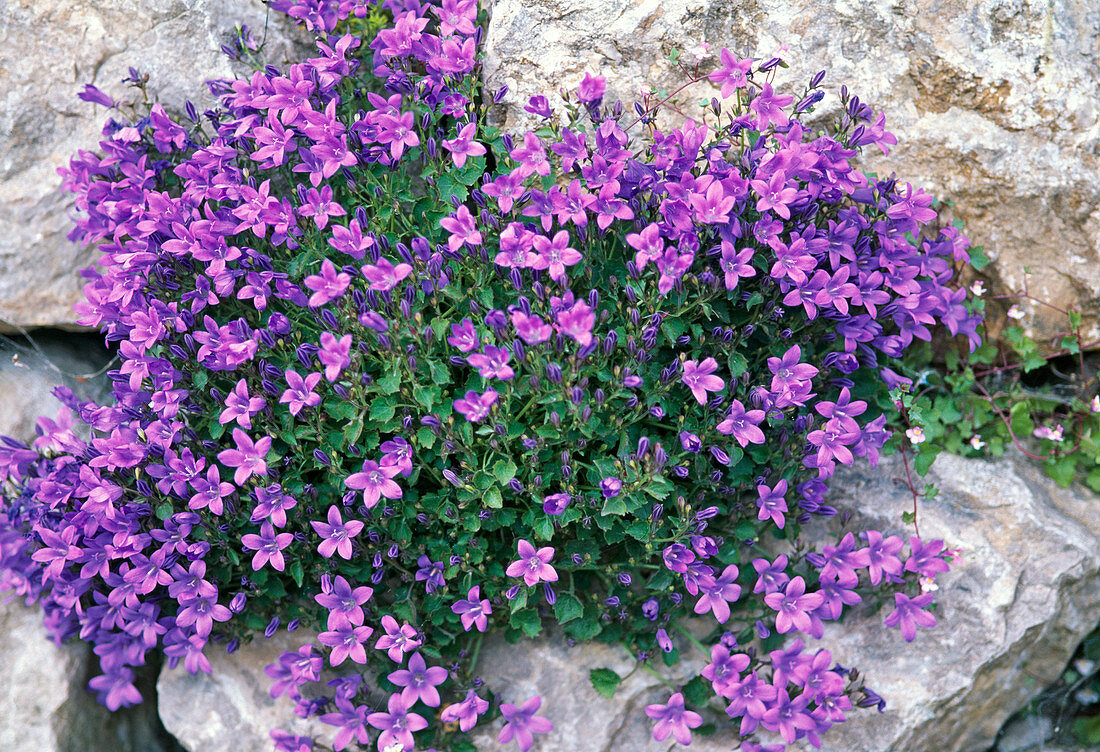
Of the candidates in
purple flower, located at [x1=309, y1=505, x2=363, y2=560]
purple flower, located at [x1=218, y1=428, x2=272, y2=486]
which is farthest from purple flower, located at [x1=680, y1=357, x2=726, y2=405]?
purple flower, located at [x1=218, y1=428, x2=272, y2=486]

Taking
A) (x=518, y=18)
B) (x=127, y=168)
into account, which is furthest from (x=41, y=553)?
(x=518, y=18)

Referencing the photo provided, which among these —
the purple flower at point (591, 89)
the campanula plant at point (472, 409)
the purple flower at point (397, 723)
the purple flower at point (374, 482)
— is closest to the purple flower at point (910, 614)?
the campanula plant at point (472, 409)

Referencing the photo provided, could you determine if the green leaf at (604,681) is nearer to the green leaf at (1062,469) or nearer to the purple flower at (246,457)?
the purple flower at (246,457)

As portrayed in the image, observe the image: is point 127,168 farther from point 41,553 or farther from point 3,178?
point 41,553

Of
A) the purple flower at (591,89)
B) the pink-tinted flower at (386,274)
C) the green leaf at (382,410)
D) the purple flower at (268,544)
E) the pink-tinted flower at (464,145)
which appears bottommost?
the purple flower at (268,544)

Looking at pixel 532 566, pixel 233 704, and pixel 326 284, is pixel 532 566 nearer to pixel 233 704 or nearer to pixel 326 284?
pixel 326 284

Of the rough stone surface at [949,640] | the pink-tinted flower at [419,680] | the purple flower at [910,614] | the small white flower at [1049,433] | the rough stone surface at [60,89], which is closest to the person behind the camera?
the pink-tinted flower at [419,680]

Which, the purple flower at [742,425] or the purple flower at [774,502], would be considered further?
the purple flower at [774,502]
